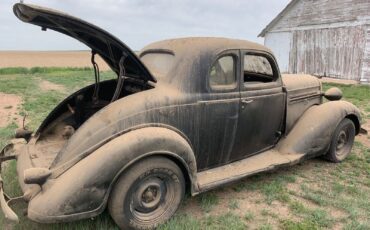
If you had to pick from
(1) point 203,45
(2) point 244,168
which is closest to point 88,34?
(1) point 203,45

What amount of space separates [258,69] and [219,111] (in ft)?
4.70

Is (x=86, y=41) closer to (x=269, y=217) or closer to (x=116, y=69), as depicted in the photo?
(x=116, y=69)

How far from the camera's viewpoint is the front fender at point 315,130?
5.05 meters

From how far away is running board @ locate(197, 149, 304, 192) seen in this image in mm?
4094

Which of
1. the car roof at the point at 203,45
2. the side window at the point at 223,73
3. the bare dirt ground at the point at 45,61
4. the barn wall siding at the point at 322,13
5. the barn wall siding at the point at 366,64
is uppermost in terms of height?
the barn wall siding at the point at 322,13

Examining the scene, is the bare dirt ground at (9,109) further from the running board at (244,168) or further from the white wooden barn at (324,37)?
the white wooden barn at (324,37)

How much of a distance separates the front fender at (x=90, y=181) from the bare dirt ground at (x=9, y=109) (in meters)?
5.59

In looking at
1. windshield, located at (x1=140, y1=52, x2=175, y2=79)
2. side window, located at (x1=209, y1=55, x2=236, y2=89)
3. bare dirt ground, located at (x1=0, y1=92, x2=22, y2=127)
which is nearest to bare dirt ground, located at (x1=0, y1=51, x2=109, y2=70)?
bare dirt ground, located at (x1=0, y1=92, x2=22, y2=127)

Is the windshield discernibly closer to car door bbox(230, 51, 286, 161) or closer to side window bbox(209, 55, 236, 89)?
side window bbox(209, 55, 236, 89)

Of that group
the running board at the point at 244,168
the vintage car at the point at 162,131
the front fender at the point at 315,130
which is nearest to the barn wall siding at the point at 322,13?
the front fender at the point at 315,130

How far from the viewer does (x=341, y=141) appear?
227 inches

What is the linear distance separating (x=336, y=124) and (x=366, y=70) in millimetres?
12793

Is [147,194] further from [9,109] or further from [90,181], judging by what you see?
[9,109]

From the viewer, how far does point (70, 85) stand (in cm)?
1562
